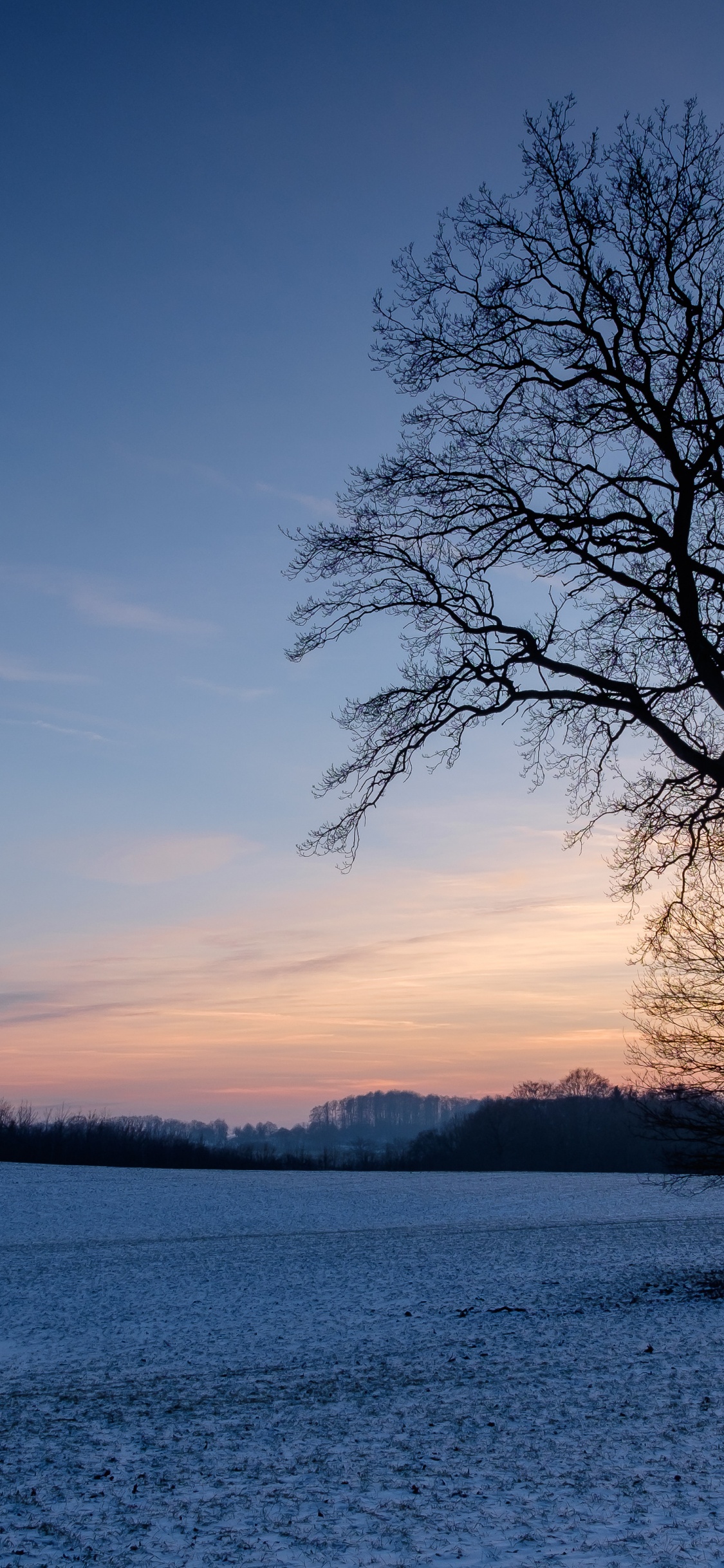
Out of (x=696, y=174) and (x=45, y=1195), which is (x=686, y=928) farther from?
(x=45, y=1195)

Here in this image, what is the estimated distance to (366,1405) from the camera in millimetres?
9484

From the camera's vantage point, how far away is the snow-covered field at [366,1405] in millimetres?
6066

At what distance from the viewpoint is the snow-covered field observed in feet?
19.9

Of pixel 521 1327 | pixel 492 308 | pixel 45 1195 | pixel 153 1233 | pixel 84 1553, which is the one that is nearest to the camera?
pixel 84 1553

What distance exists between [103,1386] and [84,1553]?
18.3ft

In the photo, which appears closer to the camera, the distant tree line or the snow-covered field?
the snow-covered field

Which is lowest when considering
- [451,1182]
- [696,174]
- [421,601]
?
[451,1182]

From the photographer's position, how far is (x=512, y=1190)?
43.8 meters

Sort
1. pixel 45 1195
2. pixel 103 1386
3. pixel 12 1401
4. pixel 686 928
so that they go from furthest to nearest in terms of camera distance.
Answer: pixel 45 1195 → pixel 686 928 → pixel 103 1386 → pixel 12 1401

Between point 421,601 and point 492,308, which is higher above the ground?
point 492,308

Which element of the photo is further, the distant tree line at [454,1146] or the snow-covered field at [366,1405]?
Result: the distant tree line at [454,1146]

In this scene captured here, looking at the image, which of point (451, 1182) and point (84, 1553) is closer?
point (84, 1553)

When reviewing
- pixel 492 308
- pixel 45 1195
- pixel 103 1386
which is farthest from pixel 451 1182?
pixel 492 308

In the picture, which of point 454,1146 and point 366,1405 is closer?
point 366,1405
